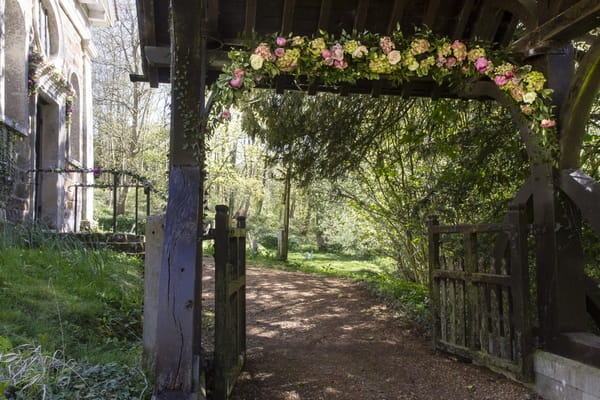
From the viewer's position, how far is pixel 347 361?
490 centimetres

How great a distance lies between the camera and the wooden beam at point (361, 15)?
13.6 feet

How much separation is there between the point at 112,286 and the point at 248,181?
13.6 m

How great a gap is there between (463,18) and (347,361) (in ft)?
10.9

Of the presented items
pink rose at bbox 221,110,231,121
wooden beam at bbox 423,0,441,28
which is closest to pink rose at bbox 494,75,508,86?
wooden beam at bbox 423,0,441,28

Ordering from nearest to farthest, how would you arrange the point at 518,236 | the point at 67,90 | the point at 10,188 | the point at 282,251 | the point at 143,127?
the point at 518,236, the point at 10,188, the point at 67,90, the point at 282,251, the point at 143,127

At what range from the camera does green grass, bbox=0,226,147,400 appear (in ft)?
9.06

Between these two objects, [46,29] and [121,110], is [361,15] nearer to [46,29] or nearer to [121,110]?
[46,29]

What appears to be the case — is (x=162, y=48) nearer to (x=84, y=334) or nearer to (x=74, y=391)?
(x=84, y=334)

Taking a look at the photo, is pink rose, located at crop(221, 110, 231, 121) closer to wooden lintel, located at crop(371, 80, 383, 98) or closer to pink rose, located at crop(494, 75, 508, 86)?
wooden lintel, located at crop(371, 80, 383, 98)

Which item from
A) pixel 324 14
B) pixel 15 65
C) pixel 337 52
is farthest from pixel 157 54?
pixel 15 65

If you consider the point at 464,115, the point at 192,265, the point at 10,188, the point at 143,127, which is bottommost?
the point at 192,265

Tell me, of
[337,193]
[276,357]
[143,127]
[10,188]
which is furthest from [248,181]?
[276,357]

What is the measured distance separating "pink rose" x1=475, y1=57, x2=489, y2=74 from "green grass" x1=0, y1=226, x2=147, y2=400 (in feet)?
10.9

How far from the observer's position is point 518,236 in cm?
406
